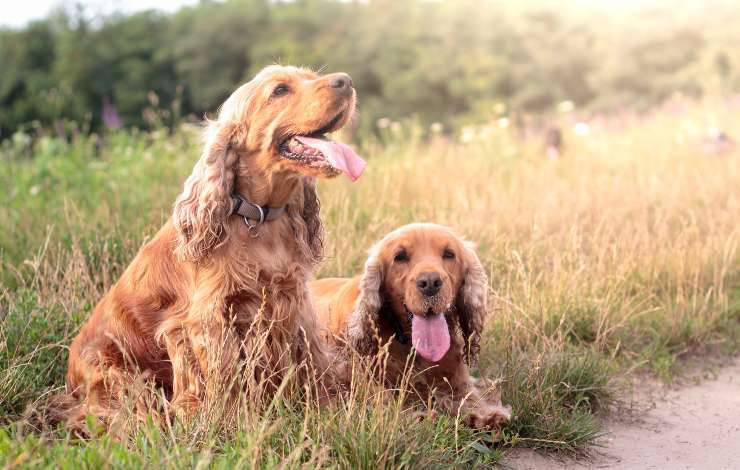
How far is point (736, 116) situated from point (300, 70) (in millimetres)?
10624

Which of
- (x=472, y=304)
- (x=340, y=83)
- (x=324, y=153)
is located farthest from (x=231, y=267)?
(x=472, y=304)

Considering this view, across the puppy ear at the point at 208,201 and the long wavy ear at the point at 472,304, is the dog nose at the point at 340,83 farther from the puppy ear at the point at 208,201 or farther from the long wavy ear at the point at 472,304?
the long wavy ear at the point at 472,304

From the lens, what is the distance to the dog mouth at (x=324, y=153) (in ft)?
10.8

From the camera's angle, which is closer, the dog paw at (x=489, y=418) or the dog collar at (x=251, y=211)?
the dog collar at (x=251, y=211)

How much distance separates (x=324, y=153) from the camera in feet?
10.8

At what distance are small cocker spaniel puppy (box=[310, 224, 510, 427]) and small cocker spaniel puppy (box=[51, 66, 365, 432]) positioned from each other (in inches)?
15.3

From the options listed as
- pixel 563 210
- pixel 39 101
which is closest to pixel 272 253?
pixel 563 210

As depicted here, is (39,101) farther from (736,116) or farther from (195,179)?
(195,179)

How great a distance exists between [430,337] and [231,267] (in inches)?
37.2

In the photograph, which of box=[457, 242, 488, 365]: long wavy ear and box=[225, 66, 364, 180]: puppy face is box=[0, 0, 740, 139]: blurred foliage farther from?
box=[225, 66, 364, 180]: puppy face

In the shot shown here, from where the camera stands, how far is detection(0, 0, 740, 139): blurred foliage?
81.8ft

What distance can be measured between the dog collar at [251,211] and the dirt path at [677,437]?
55.0 inches

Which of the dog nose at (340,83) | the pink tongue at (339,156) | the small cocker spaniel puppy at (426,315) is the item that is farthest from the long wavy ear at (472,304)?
the dog nose at (340,83)

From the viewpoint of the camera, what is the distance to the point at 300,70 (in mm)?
3568
